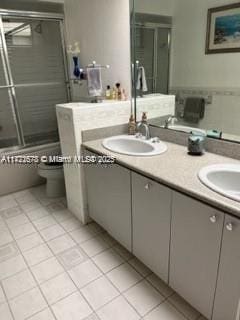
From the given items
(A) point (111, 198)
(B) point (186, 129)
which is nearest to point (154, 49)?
(B) point (186, 129)

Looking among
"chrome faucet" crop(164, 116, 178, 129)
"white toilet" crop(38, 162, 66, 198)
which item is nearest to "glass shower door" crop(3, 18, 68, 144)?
"white toilet" crop(38, 162, 66, 198)

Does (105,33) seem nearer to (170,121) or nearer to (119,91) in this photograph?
(119,91)

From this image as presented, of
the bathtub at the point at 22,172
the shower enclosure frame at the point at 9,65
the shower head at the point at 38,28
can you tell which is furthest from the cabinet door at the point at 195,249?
the shower head at the point at 38,28

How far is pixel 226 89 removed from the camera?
1.49 metres

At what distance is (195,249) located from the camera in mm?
1238

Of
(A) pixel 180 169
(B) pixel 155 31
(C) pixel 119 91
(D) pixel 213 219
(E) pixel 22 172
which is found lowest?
(E) pixel 22 172

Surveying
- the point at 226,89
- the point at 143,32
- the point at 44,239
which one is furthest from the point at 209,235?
the point at 143,32

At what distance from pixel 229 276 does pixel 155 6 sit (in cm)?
190

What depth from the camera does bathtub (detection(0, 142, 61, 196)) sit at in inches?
110

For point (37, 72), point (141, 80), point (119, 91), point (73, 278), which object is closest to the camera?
point (73, 278)

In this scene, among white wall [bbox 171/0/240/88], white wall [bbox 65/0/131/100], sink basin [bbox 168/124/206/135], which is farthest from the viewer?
white wall [bbox 65/0/131/100]

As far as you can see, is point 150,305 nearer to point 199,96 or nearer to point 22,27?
point 199,96

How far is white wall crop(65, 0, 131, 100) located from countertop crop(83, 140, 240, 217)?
0.86 metres

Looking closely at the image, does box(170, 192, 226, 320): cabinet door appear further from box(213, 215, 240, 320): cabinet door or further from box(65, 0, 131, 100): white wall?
box(65, 0, 131, 100): white wall
